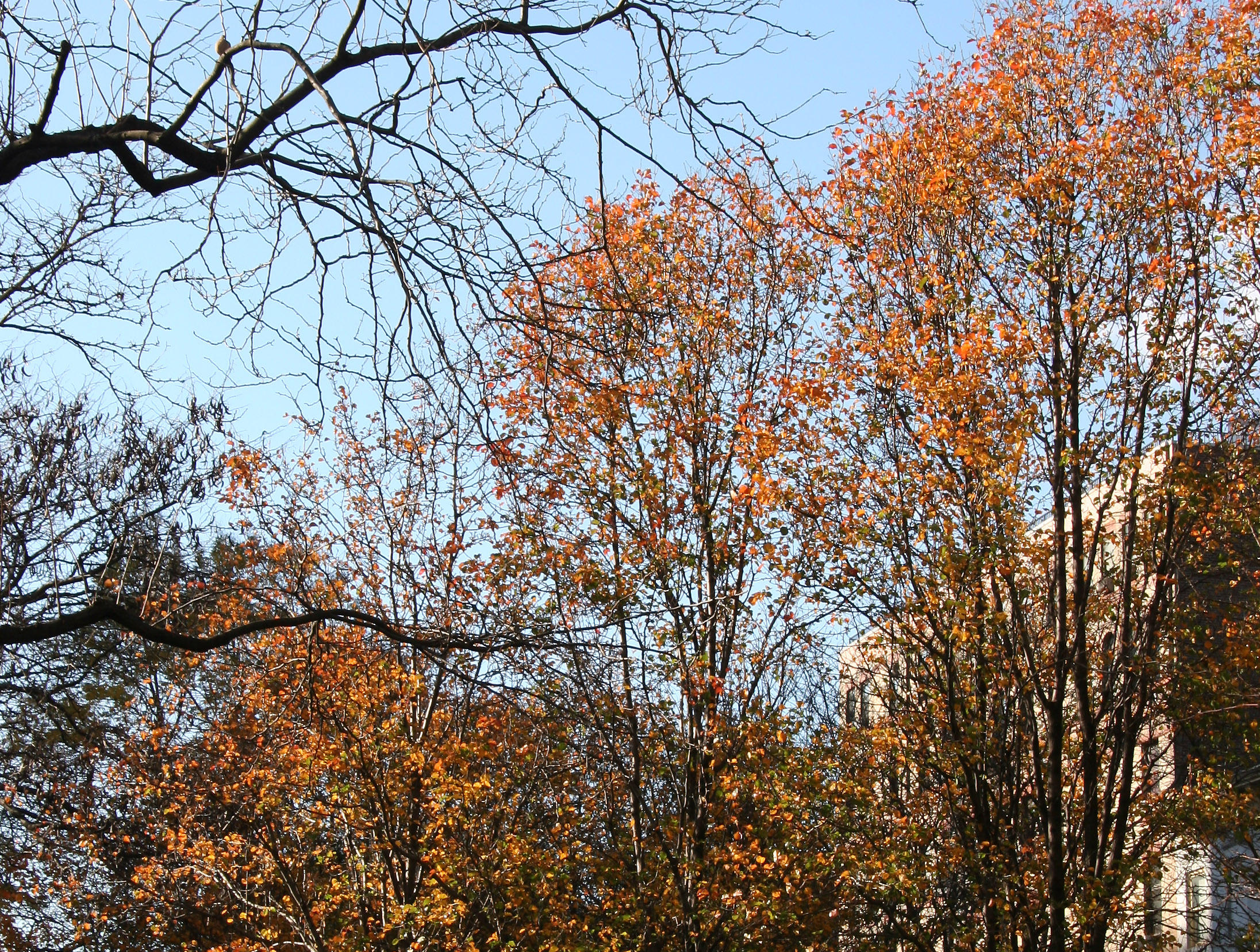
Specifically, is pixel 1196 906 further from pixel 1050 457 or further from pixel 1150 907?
pixel 1050 457

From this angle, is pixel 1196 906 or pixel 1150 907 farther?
pixel 1196 906

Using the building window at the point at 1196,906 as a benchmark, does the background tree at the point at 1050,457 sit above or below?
above

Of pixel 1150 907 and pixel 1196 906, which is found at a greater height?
pixel 1196 906

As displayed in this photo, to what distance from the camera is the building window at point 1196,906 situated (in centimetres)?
1193

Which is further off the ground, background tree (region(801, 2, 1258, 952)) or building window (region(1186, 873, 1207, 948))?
background tree (region(801, 2, 1258, 952))

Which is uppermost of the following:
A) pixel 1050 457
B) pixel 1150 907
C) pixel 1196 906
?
pixel 1050 457

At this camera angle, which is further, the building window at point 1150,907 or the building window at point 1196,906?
the building window at point 1196,906

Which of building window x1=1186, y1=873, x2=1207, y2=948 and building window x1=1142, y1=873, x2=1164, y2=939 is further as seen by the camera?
building window x1=1186, y1=873, x2=1207, y2=948

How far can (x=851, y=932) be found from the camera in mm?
13094

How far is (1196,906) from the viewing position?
13773 millimetres

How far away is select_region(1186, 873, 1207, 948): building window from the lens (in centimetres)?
1193

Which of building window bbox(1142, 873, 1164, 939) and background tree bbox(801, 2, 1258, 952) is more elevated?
background tree bbox(801, 2, 1258, 952)

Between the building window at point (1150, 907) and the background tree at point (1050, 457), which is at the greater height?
the background tree at point (1050, 457)

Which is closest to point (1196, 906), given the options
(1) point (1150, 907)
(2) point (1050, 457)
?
(1) point (1150, 907)
